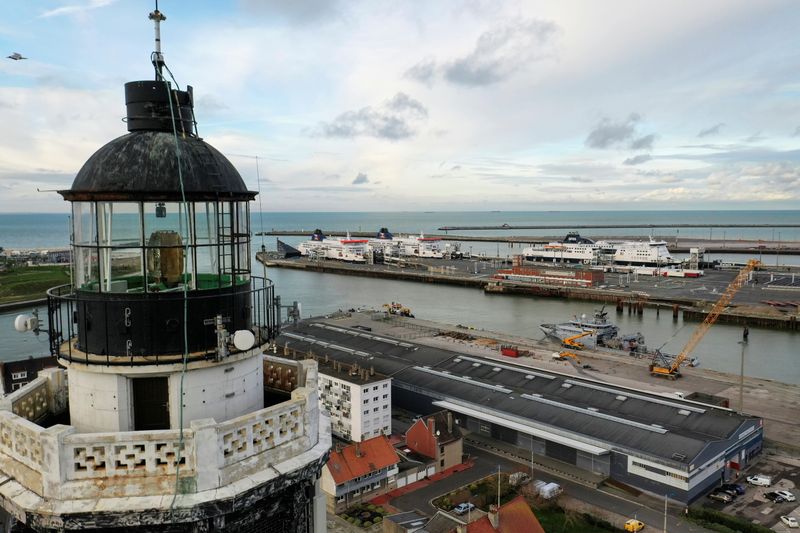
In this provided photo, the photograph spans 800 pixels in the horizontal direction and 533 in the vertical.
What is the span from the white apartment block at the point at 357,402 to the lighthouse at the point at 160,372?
16.3 m

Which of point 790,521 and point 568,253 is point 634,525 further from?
point 568,253

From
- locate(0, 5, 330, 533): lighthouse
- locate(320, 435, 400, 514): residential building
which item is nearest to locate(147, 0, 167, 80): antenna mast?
locate(0, 5, 330, 533): lighthouse

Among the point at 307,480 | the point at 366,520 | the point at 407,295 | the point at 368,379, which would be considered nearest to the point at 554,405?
the point at 368,379

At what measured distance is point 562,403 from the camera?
19.9 metres

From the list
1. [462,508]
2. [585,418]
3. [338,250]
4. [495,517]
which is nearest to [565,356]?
[585,418]

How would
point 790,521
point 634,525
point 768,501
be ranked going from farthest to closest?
point 768,501, point 790,521, point 634,525

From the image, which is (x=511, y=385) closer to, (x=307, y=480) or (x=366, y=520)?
(x=366, y=520)

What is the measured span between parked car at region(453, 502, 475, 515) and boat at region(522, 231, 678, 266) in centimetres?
6072

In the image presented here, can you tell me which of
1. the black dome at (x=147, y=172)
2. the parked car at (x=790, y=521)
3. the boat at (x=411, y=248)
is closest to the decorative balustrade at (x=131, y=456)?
the black dome at (x=147, y=172)

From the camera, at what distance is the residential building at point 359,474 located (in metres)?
16.3

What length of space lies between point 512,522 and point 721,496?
25.6 feet

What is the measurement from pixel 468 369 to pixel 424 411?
2.55m

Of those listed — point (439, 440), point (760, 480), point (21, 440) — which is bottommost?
point (760, 480)

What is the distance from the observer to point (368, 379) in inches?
798
